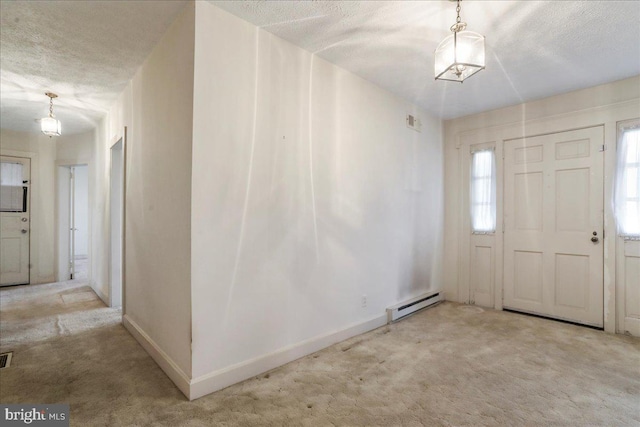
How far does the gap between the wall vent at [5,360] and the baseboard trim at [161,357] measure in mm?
875

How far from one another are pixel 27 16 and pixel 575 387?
4.76m

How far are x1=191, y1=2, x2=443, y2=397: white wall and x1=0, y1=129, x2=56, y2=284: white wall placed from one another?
535cm

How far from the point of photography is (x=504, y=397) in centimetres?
212

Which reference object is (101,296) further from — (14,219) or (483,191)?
(483,191)

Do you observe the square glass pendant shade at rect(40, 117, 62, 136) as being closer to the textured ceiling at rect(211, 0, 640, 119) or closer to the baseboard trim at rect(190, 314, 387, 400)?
the textured ceiling at rect(211, 0, 640, 119)

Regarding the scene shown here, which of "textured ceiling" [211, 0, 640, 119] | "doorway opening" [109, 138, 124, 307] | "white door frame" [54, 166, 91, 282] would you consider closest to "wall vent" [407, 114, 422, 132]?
"textured ceiling" [211, 0, 640, 119]

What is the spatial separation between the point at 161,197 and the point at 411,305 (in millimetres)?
3007

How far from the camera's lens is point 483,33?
2.51m

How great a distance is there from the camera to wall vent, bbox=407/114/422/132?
13.1 feet

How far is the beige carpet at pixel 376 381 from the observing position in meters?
1.90

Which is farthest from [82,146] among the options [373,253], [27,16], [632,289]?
[632,289]

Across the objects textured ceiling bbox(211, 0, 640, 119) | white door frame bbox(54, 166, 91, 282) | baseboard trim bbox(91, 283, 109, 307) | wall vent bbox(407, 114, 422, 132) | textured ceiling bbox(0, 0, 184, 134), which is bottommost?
baseboard trim bbox(91, 283, 109, 307)

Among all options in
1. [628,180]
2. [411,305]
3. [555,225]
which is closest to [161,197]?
[411,305]

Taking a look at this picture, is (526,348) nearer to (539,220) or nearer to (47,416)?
(539,220)
